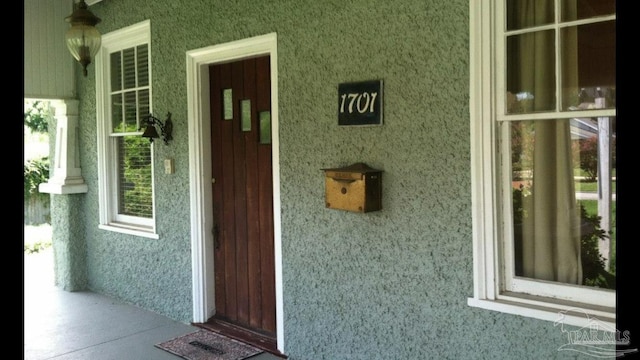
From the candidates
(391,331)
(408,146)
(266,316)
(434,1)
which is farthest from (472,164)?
(266,316)

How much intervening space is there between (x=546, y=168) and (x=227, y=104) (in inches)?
115

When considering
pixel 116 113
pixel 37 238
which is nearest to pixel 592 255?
pixel 116 113

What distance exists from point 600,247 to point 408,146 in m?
1.22

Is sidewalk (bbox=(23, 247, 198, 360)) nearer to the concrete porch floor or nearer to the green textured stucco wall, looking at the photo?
the concrete porch floor

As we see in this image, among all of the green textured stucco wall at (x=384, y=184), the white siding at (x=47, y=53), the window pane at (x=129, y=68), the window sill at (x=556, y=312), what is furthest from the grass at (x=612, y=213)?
the white siding at (x=47, y=53)

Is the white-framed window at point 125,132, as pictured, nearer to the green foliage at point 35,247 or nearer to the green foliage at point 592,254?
the green foliage at point 592,254

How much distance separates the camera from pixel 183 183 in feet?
16.9

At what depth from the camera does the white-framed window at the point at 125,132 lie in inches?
226

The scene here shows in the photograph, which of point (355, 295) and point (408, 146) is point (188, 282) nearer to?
point (355, 295)

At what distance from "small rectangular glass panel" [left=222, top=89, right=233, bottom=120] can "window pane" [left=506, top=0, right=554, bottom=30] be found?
2626mm

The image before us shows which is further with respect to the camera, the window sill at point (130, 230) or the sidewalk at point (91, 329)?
the window sill at point (130, 230)

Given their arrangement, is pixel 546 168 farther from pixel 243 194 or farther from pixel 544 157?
pixel 243 194

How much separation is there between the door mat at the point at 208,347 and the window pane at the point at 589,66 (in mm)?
3048
